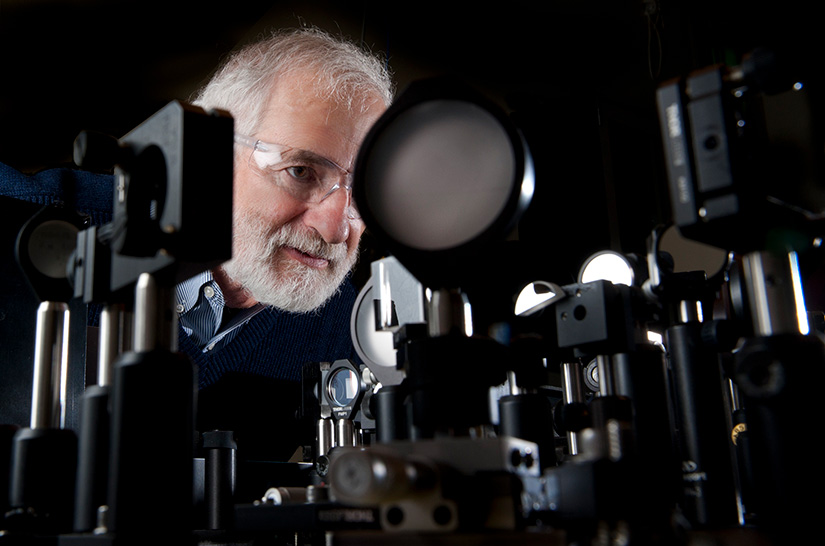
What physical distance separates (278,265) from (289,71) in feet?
1.99

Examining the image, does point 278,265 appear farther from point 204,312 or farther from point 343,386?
point 343,386

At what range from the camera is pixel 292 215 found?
2137 mm

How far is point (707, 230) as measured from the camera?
62 centimetres

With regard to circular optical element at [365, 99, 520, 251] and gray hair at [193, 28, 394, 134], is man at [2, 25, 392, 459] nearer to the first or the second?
gray hair at [193, 28, 394, 134]

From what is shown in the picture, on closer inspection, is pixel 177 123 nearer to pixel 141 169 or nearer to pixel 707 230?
pixel 141 169

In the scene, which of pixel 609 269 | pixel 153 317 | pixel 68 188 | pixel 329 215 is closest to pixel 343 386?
pixel 609 269

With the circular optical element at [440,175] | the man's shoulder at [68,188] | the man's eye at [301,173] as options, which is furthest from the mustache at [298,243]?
the circular optical element at [440,175]

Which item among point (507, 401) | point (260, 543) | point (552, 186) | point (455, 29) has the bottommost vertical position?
point (260, 543)

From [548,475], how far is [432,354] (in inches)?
5.2

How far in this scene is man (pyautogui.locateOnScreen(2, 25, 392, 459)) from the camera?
211 centimetres

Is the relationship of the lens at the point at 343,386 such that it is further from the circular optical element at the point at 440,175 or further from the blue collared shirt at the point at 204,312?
the blue collared shirt at the point at 204,312

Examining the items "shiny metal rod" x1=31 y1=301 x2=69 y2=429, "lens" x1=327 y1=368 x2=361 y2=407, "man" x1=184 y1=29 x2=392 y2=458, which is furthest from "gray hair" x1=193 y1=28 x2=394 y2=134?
"shiny metal rod" x1=31 y1=301 x2=69 y2=429

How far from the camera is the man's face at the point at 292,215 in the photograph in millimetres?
2145

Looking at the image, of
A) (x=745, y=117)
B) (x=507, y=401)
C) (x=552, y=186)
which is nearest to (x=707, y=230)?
(x=745, y=117)
